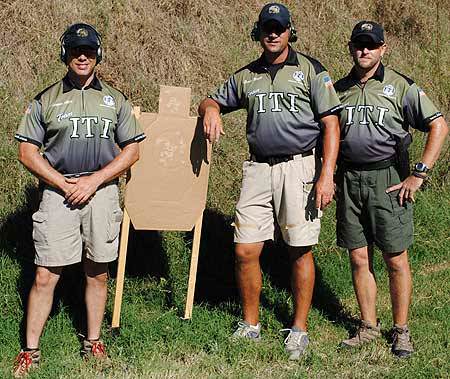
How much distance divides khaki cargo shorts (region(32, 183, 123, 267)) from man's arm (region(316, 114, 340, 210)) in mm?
1311

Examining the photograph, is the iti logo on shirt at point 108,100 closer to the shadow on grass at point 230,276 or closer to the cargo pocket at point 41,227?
the cargo pocket at point 41,227

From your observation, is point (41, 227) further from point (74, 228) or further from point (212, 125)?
point (212, 125)

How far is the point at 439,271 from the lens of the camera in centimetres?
646

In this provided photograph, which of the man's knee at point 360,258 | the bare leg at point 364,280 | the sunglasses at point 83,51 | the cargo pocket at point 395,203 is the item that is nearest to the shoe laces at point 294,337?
the bare leg at point 364,280

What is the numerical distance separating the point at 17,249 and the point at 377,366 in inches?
112

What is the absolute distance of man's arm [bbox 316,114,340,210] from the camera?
4.73 m

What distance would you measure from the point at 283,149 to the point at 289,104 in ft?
0.97

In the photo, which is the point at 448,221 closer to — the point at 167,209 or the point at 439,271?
the point at 439,271

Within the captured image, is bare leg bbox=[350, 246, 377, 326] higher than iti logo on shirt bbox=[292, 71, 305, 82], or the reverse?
iti logo on shirt bbox=[292, 71, 305, 82]

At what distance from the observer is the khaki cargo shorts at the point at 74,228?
450cm

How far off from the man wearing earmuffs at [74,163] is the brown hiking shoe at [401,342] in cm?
201

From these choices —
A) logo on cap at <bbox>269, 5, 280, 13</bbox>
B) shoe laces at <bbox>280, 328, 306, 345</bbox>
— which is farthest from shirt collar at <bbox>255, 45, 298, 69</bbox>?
shoe laces at <bbox>280, 328, 306, 345</bbox>

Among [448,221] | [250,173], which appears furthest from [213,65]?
[250,173]

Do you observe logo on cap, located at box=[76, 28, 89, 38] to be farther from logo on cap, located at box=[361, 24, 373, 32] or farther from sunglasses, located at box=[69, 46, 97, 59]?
logo on cap, located at box=[361, 24, 373, 32]
